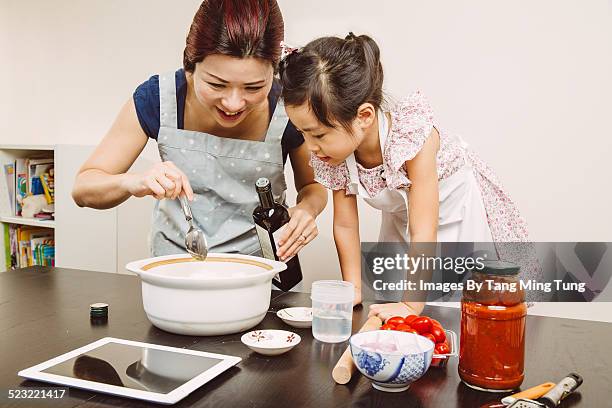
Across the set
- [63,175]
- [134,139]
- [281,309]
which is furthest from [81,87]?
[281,309]

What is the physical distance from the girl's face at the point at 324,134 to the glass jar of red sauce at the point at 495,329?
614 mm

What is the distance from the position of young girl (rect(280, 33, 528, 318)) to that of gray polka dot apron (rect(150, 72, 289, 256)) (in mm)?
191

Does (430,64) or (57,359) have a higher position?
(430,64)

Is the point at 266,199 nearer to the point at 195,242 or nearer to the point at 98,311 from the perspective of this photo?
the point at 195,242

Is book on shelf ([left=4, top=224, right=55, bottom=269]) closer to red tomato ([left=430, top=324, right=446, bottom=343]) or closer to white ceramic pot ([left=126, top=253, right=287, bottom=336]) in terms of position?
white ceramic pot ([left=126, top=253, right=287, bottom=336])

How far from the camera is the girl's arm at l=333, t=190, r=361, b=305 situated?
4.60 ft

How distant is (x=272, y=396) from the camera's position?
2.54ft

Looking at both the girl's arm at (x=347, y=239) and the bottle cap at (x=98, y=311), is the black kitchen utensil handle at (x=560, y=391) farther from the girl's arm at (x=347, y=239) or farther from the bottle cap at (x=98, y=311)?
the bottle cap at (x=98, y=311)

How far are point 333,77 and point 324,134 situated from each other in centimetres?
13

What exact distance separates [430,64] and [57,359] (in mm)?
1687

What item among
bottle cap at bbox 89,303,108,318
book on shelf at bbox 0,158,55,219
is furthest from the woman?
book on shelf at bbox 0,158,55,219

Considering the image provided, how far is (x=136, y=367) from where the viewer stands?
0.84 m

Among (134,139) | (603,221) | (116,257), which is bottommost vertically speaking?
(116,257)

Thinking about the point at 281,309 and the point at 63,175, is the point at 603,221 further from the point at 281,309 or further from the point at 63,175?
the point at 63,175
